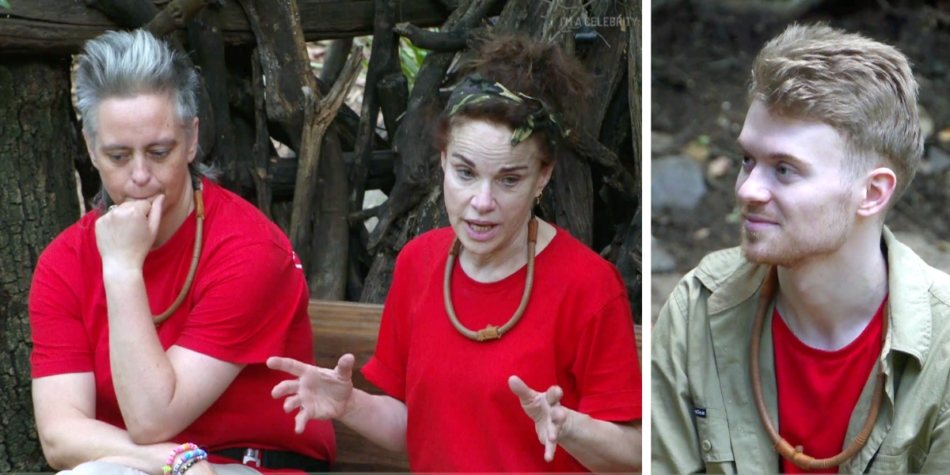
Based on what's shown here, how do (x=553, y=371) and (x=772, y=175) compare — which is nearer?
(x=772, y=175)

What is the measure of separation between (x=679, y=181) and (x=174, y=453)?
5.46 ft

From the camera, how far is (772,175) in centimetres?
190

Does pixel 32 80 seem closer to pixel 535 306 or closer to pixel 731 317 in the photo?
pixel 535 306

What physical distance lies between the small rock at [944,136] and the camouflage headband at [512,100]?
1348mm

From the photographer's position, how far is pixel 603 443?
2.11 metres

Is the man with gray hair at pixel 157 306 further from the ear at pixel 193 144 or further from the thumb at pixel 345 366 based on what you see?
the thumb at pixel 345 366

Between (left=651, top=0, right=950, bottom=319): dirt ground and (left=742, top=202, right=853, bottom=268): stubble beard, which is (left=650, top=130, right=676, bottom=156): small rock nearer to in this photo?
(left=651, top=0, right=950, bottom=319): dirt ground

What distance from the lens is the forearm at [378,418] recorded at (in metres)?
2.28

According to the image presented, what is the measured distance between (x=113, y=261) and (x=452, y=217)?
0.79 metres

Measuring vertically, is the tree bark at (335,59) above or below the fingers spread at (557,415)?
above

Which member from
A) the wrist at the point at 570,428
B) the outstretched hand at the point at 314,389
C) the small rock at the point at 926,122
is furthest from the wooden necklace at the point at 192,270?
the small rock at the point at 926,122

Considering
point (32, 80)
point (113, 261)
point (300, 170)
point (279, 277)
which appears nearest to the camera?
point (113, 261)

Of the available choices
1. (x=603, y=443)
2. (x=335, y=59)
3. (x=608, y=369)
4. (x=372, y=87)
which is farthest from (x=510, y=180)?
(x=335, y=59)

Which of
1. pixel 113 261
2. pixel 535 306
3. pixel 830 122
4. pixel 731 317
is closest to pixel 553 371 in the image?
pixel 535 306
